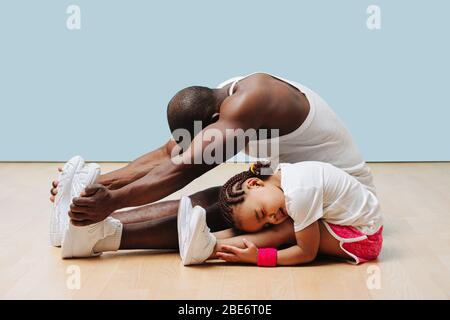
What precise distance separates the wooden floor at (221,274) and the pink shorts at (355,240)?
38 mm

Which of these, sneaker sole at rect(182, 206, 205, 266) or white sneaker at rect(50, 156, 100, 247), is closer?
sneaker sole at rect(182, 206, 205, 266)

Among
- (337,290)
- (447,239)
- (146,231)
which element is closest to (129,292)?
(146,231)

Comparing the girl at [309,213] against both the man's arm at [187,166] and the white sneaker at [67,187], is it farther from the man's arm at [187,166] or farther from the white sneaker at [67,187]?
the white sneaker at [67,187]

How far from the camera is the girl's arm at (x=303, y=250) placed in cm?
252

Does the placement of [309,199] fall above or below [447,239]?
above

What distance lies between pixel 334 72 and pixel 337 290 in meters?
2.15

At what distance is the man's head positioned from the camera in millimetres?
2746

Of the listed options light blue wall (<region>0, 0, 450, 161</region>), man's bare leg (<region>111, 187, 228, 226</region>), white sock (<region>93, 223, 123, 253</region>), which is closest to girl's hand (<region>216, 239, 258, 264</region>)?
man's bare leg (<region>111, 187, 228, 226</region>)

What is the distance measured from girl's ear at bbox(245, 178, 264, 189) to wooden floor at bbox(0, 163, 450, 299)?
0.23 metres

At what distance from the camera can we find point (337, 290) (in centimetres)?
236

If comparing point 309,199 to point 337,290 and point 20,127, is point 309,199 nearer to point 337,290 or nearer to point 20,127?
point 337,290

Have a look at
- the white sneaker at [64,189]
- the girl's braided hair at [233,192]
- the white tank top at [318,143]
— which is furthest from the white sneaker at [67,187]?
the white tank top at [318,143]

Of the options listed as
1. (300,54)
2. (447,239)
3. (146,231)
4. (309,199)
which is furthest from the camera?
(300,54)

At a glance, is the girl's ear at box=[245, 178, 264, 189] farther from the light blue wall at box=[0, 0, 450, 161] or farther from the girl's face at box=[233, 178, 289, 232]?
the light blue wall at box=[0, 0, 450, 161]
